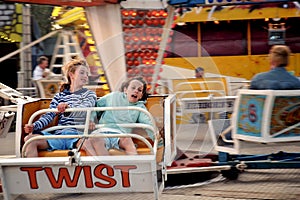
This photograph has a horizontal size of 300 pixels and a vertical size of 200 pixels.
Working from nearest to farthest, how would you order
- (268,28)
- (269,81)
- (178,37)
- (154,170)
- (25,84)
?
(154,170), (269,81), (178,37), (268,28), (25,84)

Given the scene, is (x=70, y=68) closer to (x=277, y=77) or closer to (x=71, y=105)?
(x=71, y=105)

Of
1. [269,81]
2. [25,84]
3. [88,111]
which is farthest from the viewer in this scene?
[25,84]

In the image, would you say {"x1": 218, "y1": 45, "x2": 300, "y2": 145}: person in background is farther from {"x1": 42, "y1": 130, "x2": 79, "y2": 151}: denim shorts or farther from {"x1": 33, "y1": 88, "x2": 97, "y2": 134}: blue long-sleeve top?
{"x1": 42, "y1": 130, "x2": 79, "y2": 151}: denim shorts

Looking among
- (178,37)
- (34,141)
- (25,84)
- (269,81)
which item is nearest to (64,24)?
(178,37)

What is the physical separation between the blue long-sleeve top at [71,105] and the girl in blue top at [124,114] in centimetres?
15

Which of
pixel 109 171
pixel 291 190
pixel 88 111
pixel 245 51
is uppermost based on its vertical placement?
pixel 245 51

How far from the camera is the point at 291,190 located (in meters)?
6.59

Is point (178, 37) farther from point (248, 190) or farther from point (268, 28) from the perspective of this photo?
point (248, 190)

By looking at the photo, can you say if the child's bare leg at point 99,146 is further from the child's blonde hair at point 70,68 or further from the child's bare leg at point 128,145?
the child's blonde hair at point 70,68

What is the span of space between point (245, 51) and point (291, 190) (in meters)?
7.95

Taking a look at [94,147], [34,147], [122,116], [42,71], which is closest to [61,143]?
[34,147]

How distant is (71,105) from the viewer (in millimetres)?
5465

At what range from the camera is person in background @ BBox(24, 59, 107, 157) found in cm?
512

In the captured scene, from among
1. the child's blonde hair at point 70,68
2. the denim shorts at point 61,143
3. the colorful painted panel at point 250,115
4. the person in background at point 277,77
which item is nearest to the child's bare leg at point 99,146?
the denim shorts at point 61,143
